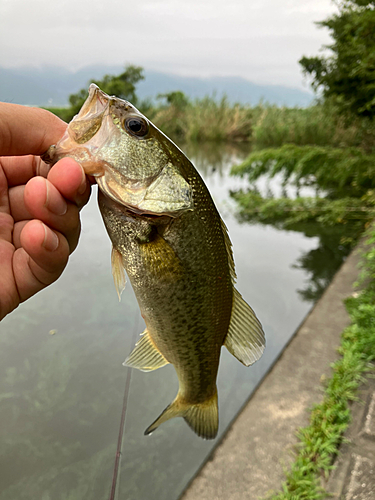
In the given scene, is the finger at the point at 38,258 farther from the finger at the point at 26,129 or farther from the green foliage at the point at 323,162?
the green foliage at the point at 323,162

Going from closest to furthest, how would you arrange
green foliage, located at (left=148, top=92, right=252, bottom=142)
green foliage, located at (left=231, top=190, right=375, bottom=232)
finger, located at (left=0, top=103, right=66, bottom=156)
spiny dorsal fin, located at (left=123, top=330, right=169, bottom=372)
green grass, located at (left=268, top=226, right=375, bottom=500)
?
finger, located at (left=0, top=103, right=66, bottom=156)
spiny dorsal fin, located at (left=123, top=330, right=169, bottom=372)
green grass, located at (left=268, top=226, right=375, bottom=500)
green foliage, located at (left=231, top=190, right=375, bottom=232)
green foliage, located at (left=148, top=92, right=252, bottom=142)

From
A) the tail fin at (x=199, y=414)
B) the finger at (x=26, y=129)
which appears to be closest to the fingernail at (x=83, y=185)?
the finger at (x=26, y=129)

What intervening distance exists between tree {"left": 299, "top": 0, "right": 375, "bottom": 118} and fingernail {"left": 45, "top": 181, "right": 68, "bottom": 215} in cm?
455

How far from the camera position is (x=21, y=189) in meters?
1.30

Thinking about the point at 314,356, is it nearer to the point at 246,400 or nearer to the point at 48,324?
the point at 246,400

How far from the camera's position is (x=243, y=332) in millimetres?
1173

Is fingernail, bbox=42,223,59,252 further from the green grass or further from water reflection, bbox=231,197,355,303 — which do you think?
water reflection, bbox=231,197,355,303

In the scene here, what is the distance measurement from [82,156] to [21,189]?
47 cm

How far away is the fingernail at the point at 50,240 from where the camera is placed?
3.36 feet

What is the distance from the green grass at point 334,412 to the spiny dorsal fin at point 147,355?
54.0 inches

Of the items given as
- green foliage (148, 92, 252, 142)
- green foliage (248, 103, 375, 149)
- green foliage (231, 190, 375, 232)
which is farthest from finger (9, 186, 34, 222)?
green foliage (148, 92, 252, 142)

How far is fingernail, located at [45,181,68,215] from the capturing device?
98 cm

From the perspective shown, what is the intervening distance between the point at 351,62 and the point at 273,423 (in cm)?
509

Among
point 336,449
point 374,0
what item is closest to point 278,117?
point 374,0
